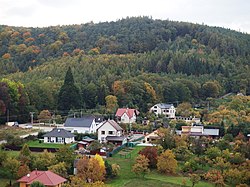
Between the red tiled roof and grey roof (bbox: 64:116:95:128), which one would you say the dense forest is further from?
grey roof (bbox: 64:116:95:128)

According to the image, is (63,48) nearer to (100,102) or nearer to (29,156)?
(100,102)

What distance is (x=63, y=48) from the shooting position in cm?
7188

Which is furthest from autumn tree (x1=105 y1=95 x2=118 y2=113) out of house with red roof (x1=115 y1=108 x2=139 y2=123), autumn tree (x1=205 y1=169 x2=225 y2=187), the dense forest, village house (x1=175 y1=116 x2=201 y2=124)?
autumn tree (x1=205 y1=169 x2=225 y2=187)

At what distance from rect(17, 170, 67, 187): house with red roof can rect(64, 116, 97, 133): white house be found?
1368 cm

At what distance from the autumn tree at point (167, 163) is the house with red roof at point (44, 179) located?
17.7 ft

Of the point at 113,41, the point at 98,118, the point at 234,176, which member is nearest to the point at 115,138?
the point at 98,118

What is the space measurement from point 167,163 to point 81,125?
12.5m

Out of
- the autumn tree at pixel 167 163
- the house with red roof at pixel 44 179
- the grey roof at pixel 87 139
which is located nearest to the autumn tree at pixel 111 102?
the grey roof at pixel 87 139

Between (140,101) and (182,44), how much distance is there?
34379 mm

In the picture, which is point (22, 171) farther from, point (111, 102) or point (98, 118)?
point (111, 102)

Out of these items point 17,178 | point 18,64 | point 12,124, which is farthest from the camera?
point 18,64

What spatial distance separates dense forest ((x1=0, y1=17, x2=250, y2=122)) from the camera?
42500 millimetres

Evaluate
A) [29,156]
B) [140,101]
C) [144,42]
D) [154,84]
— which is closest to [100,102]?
[140,101]

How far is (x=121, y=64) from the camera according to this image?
58.3 metres
